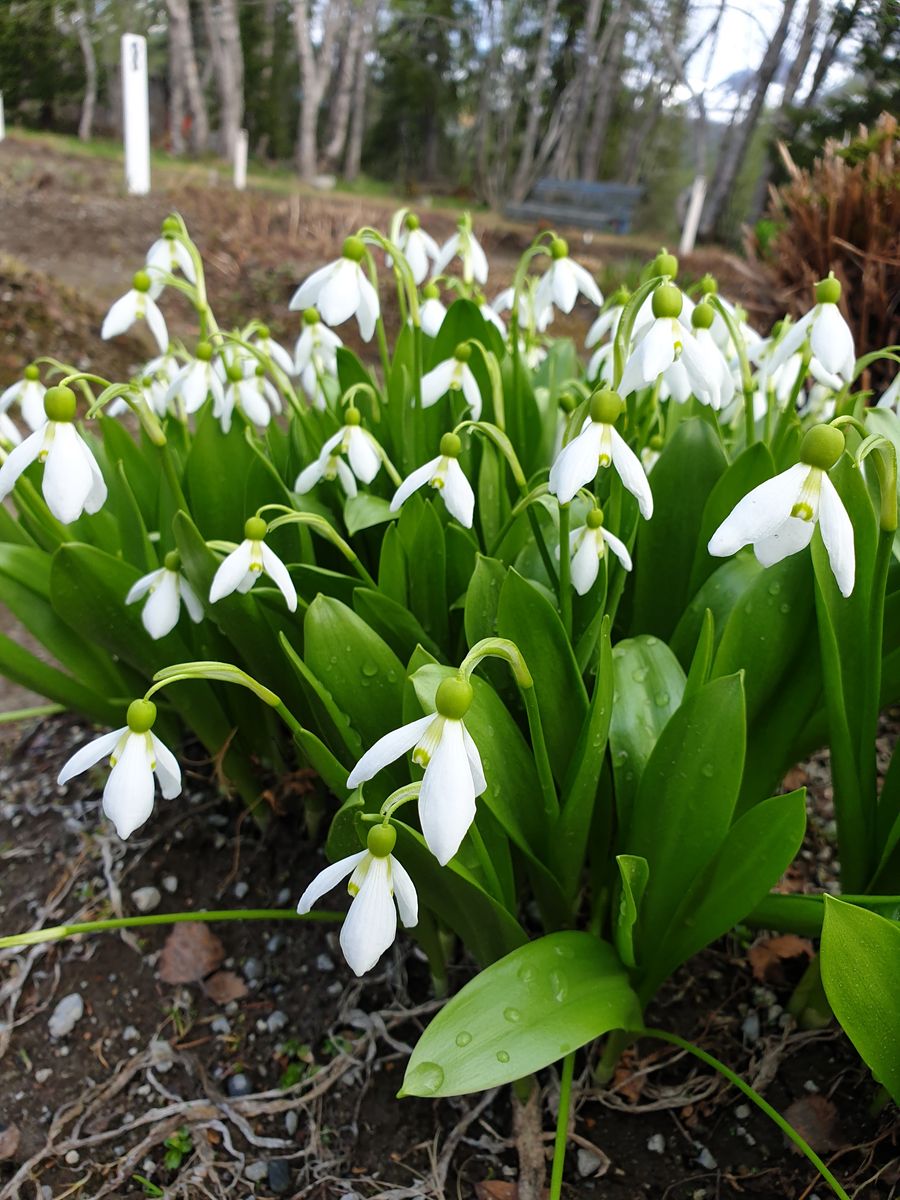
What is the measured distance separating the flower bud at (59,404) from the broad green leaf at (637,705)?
685 mm

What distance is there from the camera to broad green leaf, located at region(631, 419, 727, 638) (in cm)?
124

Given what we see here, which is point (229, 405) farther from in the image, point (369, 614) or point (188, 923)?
point (188, 923)

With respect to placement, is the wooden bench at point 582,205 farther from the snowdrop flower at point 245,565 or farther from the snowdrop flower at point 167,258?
the snowdrop flower at point 245,565

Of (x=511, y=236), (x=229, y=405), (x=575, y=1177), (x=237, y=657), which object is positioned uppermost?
(x=511, y=236)

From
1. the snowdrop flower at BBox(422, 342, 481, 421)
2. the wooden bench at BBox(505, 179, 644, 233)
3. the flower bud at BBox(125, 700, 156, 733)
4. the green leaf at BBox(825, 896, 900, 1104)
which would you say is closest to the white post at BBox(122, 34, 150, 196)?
the snowdrop flower at BBox(422, 342, 481, 421)

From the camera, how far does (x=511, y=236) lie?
352 inches

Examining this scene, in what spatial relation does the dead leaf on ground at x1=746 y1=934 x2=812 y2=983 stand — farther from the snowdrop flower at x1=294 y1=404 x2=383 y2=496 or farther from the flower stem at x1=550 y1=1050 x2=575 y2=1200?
the snowdrop flower at x1=294 y1=404 x2=383 y2=496

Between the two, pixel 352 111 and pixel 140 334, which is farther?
pixel 352 111

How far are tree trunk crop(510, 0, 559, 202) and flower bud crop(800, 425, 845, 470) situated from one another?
14304 mm

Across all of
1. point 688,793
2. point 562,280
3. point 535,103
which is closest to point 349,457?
point 562,280

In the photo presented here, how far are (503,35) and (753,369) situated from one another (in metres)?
15.0

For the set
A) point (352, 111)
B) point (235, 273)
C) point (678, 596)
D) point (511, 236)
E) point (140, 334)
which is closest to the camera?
point (678, 596)

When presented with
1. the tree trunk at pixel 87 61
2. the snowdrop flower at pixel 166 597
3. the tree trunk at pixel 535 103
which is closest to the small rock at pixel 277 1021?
the snowdrop flower at pixel 166 597

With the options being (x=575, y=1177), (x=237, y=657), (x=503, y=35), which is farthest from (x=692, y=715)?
(x=503, y=35)
